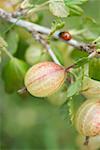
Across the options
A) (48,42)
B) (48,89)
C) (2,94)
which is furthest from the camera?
(2,94)

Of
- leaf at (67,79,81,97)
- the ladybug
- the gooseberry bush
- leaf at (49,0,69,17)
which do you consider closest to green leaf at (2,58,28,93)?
the gooseberry bush

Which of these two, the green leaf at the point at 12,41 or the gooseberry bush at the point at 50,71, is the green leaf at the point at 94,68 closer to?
the gooseberry bush at the point at 50,71

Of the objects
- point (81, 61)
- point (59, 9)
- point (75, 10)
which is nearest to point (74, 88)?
point (81, 61)

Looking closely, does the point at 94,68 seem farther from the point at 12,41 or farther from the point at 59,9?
the point at 12,41

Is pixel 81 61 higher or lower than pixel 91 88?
higher

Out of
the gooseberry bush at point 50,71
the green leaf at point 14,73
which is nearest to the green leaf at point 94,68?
the gooseberry bush at point 50,71

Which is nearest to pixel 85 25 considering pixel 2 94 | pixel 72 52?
pixel 72 52

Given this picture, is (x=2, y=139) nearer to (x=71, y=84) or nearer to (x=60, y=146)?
(x=60, y=146)
